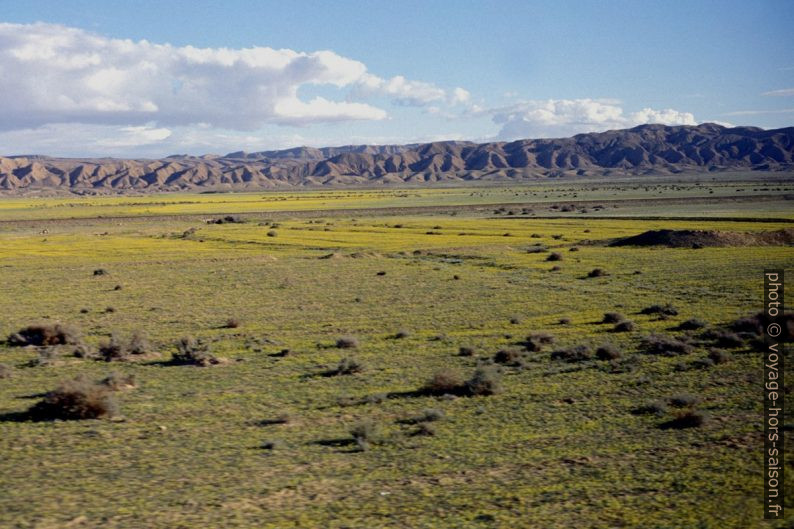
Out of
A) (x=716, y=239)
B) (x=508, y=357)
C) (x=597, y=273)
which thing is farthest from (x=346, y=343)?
(x=716, y=239)

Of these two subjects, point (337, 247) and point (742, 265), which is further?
point (337, 247)

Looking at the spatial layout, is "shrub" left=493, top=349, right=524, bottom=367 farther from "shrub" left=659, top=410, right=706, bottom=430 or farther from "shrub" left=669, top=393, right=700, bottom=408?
"shrub" left=659, top=410, right=706, bottom=430

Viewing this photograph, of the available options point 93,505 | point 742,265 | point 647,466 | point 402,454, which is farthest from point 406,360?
point 742,265

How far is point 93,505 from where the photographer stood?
9.65 metres

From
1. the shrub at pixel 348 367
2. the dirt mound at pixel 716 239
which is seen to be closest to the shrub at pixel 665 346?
the shrub at pixel 348 367

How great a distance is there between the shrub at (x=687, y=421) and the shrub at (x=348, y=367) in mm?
7461

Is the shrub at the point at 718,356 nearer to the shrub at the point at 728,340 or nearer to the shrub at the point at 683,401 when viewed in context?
the shrub at the point at 728,340

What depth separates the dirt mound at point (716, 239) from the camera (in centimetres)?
4753

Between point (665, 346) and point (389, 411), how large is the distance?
878 centimetres

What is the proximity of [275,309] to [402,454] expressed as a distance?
16.9 m

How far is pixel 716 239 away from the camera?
47875 mm

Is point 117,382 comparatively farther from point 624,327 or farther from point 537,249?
point 537,249

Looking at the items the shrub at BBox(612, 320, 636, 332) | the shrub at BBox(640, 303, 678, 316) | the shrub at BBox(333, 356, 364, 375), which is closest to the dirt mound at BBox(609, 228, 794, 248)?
the shrub at BBox(640, 303, 678, 316)

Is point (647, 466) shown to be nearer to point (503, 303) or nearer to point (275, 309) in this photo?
point (503, 303)
